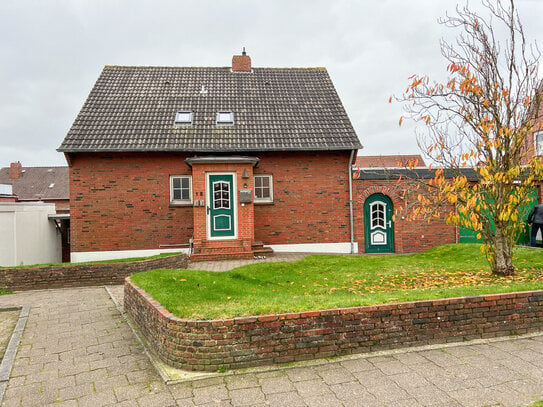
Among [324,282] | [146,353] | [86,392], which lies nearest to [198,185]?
[324,282]

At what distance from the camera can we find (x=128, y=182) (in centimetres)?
1376

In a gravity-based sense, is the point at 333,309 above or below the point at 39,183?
below

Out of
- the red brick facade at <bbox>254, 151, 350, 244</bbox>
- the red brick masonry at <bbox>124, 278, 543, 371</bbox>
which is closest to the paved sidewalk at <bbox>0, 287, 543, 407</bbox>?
the red brick masonry at <bbox>124, 278, 543, 371</bbox>

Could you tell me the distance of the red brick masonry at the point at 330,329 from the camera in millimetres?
4270

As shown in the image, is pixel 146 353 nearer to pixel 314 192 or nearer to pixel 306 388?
pixel 306 388

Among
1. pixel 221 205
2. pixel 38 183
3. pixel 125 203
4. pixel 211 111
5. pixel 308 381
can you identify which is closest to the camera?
pixel 308 381

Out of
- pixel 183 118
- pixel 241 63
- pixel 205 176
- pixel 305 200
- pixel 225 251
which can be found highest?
pixel 241 63

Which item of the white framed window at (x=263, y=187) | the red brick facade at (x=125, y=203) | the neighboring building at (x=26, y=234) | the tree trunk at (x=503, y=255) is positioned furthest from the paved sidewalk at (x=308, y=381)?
the neighboring building at (x=26, y=234)

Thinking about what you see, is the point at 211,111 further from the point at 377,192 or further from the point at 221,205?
the point at 377,192

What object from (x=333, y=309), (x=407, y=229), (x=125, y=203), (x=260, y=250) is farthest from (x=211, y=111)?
(x=333, y=309)

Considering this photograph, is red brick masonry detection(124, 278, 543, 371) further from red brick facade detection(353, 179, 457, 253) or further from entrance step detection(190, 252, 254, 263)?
red brick facade detection(353, 179, 457, 253)

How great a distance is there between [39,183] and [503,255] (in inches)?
1869

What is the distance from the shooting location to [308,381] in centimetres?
399

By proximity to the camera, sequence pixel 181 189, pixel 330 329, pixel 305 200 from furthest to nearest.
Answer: pixel 305 200 → pixel 181 189 → pixel 330 329
